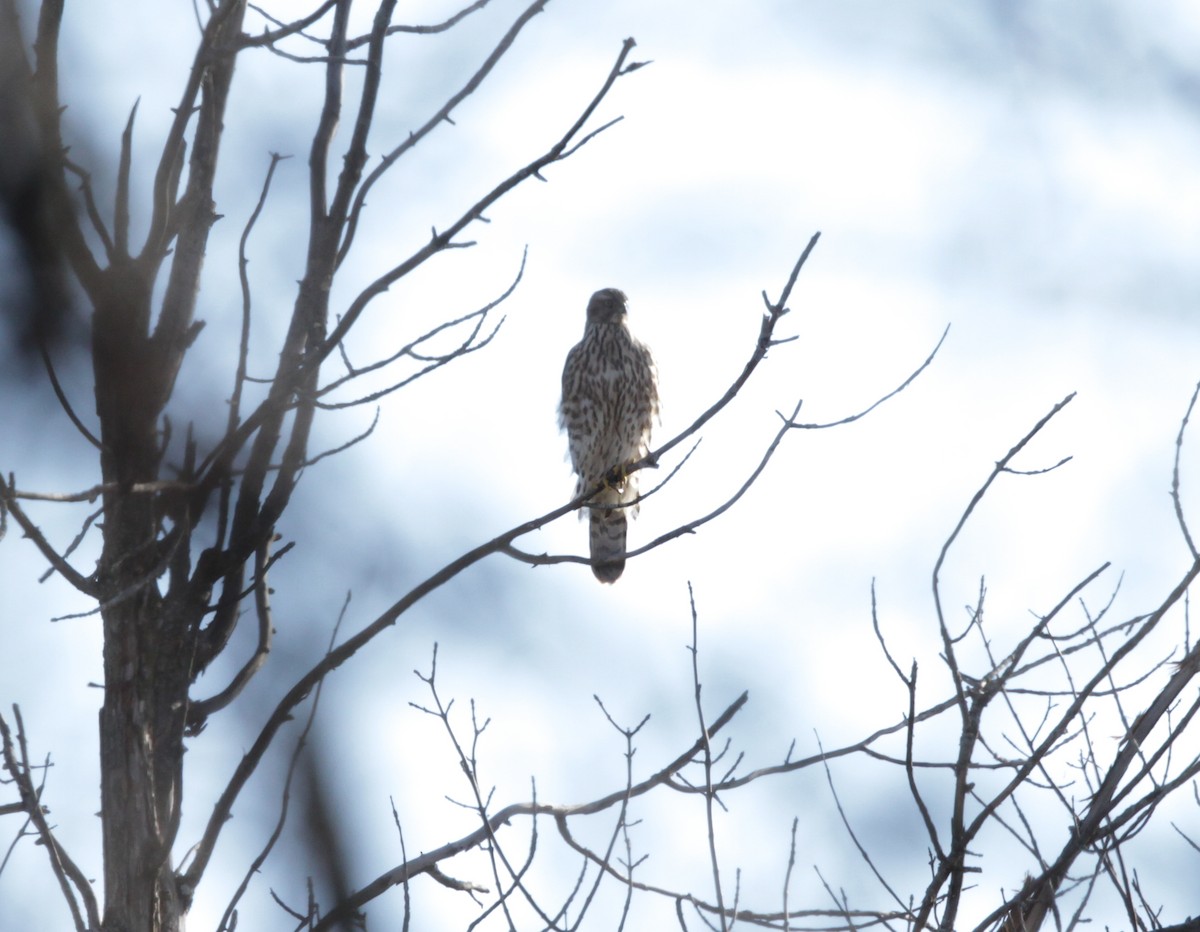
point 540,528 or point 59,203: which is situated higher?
point 540,528

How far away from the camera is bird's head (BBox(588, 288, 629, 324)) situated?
725 centimetres

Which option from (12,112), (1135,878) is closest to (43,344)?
(12,112)

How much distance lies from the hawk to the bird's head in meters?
0.08

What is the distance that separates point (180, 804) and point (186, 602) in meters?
0.39

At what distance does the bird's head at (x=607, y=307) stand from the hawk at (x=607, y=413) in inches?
3.3

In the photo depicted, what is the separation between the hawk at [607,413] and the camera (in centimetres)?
687

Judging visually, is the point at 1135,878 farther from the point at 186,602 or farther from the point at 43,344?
the point at 43,344

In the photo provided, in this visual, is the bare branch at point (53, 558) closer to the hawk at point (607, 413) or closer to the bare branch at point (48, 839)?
the bare branch at point (48, 839)

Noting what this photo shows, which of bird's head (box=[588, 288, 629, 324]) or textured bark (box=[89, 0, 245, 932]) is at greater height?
bird's head (box=[588, 288, 629, 324])

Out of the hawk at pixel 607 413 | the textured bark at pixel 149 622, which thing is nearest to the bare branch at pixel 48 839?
the textured bark at pixel 149 622

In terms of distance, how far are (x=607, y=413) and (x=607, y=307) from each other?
65cm

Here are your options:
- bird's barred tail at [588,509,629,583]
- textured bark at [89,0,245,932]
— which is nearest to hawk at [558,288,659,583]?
bird's barred tail at [588,509,629,583]

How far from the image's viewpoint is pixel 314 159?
2.92 metres

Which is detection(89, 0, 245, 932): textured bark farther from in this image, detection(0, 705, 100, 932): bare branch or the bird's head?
the bird's head
